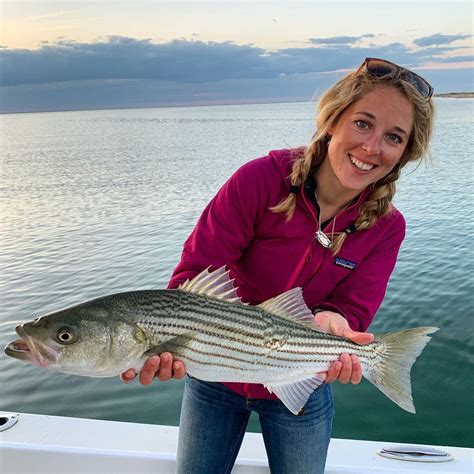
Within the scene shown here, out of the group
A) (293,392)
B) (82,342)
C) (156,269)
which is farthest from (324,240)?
(156,269)

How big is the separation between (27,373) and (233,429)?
5189 millimetres

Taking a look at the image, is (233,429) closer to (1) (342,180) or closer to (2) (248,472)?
(2) (248,472)

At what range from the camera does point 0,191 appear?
21.5 m

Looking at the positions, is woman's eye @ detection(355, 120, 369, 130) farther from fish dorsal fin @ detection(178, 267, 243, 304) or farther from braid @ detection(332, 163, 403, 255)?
fish dorsal fin @ detection(178, 267, 243, 304)

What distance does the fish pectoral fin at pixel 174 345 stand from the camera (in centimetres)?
237

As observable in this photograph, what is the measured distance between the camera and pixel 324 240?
2.88m

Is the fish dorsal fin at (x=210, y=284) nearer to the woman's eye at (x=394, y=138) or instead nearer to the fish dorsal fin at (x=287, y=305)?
the fish dorsal fin at (x=287, y=305)

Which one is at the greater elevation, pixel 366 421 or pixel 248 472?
pixel 248 472

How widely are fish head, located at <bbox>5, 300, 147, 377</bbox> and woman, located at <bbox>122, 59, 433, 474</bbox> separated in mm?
492

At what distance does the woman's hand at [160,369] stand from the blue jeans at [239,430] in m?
0.57

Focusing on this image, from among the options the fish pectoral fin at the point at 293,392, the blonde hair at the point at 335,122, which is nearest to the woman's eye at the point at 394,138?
the blonde hair at the point at 335,122

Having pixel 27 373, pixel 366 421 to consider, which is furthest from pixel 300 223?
pixel 27 373

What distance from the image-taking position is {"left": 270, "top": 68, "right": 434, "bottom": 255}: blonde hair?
9.30 feet

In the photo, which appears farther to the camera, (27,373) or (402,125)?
(27,373)
